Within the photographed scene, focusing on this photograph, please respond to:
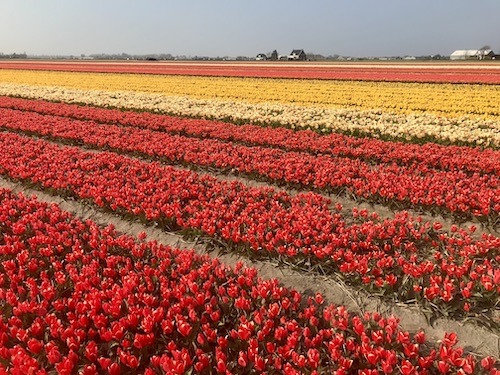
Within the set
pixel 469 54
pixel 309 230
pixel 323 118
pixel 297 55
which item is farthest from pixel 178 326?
pixel 469 54

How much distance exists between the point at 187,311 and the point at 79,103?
75.0 feet

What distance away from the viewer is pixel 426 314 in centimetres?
494

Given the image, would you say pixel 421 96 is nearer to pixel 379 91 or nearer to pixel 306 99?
pixel 379 91

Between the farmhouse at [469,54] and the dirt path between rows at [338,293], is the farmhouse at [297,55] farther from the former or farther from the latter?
the dirt path between rows at [338,293]

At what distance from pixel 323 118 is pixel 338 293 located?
12.9 meters

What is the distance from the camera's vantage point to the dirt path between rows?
15.0 ft

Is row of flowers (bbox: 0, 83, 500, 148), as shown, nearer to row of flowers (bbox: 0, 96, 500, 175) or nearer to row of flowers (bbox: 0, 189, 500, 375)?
row of flowers (bbox: 0, 96, 500, 175)

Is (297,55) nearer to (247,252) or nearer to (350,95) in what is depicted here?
(350,95)

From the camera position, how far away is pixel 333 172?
32.0 ft

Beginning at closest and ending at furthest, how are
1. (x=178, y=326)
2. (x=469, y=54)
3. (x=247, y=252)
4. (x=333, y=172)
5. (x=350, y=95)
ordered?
(x=178, y=326)
(x=247, y=252)
(x=333, y=172)
(x=350, y=95)
(x=469, y=54)

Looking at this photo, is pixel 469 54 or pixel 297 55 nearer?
pixel 297 55

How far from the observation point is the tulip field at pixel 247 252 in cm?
403

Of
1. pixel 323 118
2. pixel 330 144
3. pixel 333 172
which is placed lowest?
pixel 333 172

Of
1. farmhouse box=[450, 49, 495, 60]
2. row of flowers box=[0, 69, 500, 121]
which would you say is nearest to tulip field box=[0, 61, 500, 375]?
row of flowers box=[0, 69, 500, 121]
